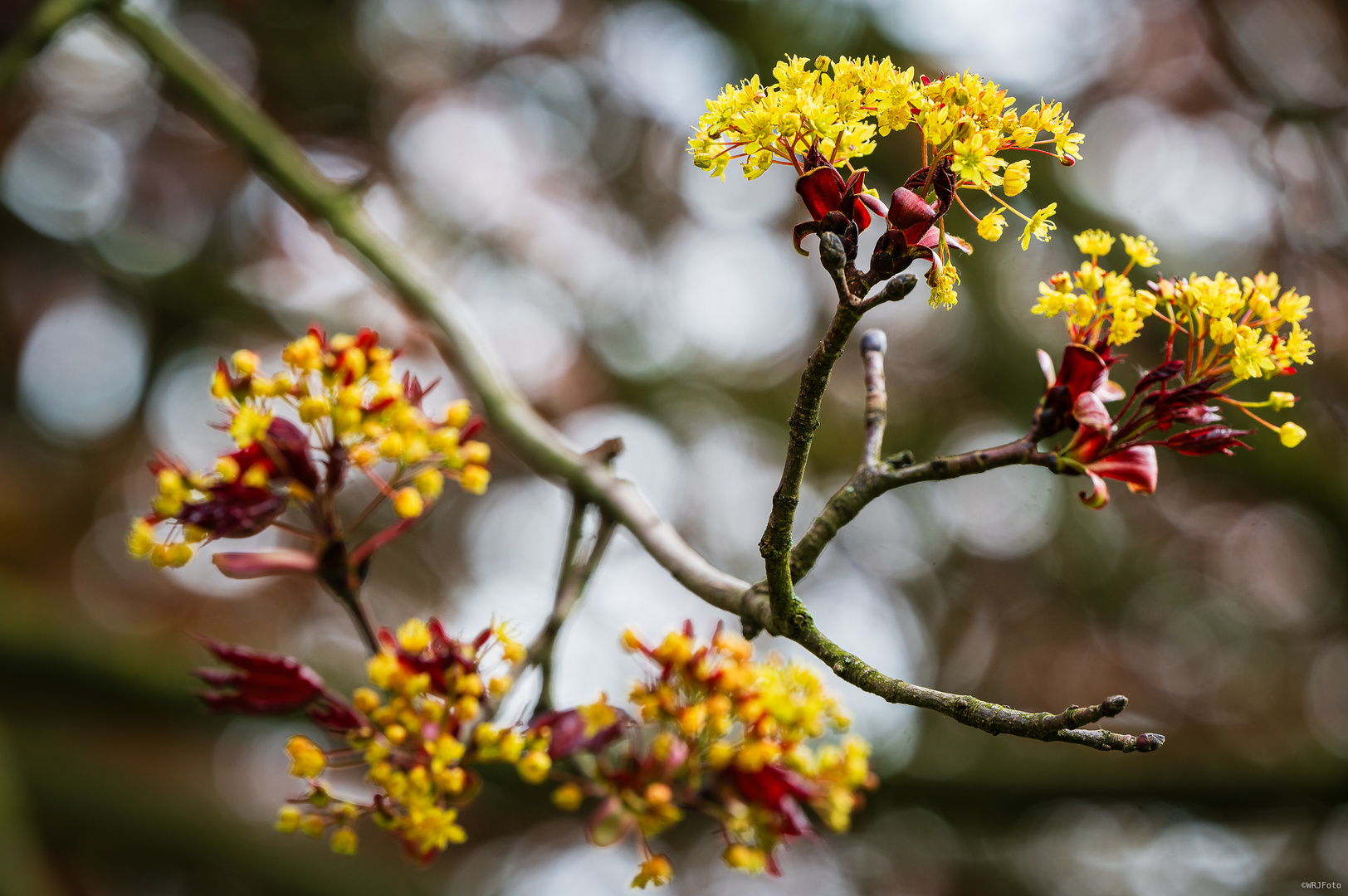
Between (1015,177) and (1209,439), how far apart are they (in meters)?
0.25

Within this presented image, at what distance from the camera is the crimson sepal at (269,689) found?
784mm

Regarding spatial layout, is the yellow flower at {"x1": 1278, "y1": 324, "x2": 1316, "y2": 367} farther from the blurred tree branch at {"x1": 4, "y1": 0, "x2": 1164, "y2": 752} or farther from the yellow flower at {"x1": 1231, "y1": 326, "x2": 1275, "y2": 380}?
the blurred tree branch at {"x1": 4, "y1": 0, "x2": 1164, "y2": 752}

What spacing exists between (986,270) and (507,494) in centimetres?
210

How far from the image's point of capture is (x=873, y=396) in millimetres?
710

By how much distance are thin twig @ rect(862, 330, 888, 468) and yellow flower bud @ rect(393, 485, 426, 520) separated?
366 mm

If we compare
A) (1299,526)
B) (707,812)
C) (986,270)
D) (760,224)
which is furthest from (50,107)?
(1299,526)

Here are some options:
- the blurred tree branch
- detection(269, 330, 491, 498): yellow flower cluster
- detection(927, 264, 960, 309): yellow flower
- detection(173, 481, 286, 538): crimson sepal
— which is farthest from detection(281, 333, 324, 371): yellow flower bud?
detection(927, 264, 960, 309): yellow flower

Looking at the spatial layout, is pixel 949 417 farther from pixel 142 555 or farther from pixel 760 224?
pixel 142 555

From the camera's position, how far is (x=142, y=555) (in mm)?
697

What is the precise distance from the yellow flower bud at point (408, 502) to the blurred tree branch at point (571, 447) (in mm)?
221

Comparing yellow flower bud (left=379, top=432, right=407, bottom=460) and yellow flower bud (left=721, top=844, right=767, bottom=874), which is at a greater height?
yellow flower bud (left=379, top=432, right=407, bottom=460)

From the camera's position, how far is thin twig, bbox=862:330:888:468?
2.19 ft

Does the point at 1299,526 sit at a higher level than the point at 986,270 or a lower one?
lower

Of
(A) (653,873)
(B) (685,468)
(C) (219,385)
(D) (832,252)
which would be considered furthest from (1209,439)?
(B) (685,468)
